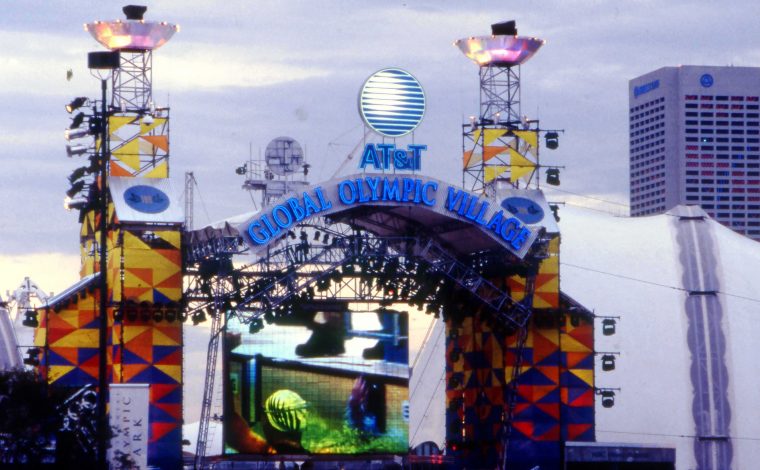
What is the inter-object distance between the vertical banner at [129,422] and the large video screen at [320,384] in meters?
13.8

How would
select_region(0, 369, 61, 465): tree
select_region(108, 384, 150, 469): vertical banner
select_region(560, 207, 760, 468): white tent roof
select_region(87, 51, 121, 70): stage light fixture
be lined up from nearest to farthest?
select_region(87, 51, 121, 70): stage light fixture < select_region(0, 369, 61, 465): tree < select_region(108, 384, 150, 469): vertical banner < select_region(560, 207, 760, 468): white tent roof

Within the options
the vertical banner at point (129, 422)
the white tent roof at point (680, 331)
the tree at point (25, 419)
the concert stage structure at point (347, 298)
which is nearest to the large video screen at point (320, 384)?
the concert stage structure at point (347, 298)

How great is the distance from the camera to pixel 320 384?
7638 centimetres

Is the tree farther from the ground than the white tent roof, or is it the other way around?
the white tent roof

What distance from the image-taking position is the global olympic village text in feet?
229

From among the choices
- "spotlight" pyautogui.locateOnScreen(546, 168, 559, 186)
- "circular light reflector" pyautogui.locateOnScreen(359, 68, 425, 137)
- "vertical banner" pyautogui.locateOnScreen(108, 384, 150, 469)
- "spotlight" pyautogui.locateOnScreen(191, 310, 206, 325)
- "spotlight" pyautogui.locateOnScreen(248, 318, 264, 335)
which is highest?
"circular light reflector" pyautogui.locateOnScreen(359, 68, 425, 137)

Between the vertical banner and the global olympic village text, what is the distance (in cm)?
946

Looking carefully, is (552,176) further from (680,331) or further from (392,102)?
(680,331)

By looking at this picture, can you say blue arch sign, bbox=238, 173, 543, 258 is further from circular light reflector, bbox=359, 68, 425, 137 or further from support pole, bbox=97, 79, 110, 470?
support pole, bbox=97, 79, 110, 470

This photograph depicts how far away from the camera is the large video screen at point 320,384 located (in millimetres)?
75562

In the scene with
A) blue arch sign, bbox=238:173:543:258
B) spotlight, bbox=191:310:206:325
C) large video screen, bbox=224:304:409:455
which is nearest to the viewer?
blue arch sign, bbox=238:173:543:258

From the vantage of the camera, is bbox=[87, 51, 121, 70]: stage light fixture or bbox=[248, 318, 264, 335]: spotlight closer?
bbox=[87, 51, 121, 70]: stage light fixture

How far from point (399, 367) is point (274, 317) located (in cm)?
494

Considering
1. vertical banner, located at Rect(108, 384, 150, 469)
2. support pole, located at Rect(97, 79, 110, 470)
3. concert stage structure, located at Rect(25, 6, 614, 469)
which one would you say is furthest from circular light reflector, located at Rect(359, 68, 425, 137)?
support pole, located at Rect(97, 79, 110, 470)
